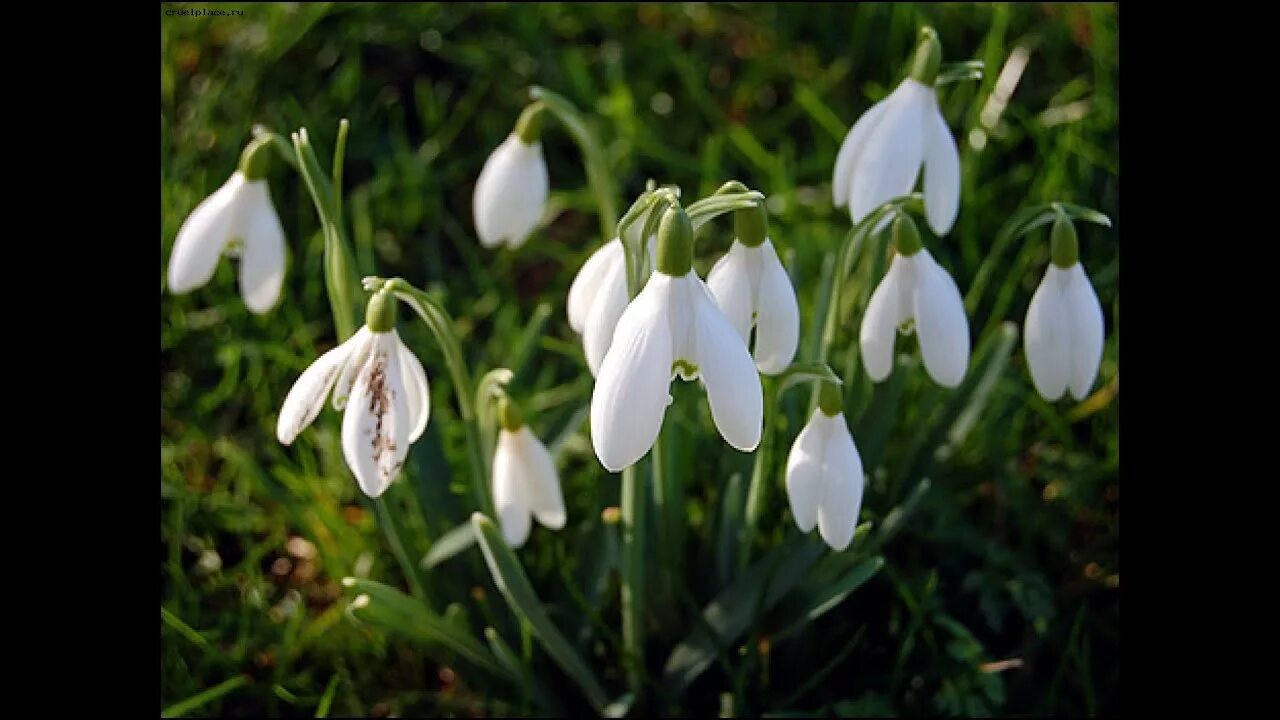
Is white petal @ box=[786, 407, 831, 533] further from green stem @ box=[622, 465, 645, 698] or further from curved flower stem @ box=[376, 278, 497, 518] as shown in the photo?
curved flower stem @ box=[376, 278, 497, 518]

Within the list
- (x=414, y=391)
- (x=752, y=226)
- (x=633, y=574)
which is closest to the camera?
(x=752, y=226)

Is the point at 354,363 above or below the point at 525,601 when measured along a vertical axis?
above

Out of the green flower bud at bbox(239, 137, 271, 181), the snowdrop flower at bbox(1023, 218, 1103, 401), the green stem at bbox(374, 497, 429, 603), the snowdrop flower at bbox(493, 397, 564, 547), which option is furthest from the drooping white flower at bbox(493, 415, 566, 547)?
the snowdrop flower at bbox(1023, 218, 1103, 401)

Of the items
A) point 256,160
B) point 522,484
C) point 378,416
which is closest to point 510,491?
point 522,484

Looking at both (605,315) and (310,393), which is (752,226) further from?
(310,393)
